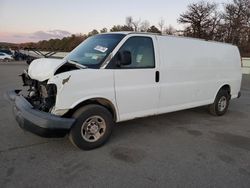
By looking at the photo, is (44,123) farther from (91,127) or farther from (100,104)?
(100,104)

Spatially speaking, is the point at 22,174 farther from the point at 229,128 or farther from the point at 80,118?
the point at 229,128

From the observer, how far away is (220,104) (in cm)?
711

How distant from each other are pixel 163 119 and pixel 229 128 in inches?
61.7

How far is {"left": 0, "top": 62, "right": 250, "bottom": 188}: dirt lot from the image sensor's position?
3.43 meters

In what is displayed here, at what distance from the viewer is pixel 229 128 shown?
19.7 ft

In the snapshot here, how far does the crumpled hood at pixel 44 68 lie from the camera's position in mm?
4043

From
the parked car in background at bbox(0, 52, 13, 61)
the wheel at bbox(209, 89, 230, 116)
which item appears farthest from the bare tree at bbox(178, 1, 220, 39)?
the wheel at bbox(209, 89, 230, 116)

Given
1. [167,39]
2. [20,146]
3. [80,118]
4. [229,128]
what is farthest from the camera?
[229,128]

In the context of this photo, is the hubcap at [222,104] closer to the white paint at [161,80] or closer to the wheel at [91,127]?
the white paint at [161,80]

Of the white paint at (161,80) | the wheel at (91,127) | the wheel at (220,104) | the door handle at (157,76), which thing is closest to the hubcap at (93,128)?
the wheel at (91,127)

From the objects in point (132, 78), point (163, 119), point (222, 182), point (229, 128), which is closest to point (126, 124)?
point (163, 119)

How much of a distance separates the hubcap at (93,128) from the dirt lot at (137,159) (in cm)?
24

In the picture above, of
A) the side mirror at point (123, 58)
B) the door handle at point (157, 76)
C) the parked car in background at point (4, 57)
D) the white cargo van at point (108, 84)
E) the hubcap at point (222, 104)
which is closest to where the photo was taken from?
the white cargo van at point (108, 84)

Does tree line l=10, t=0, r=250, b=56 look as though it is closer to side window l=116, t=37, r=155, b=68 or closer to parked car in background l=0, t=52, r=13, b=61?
parked car in background l=0, t=52, r=13, b=61
